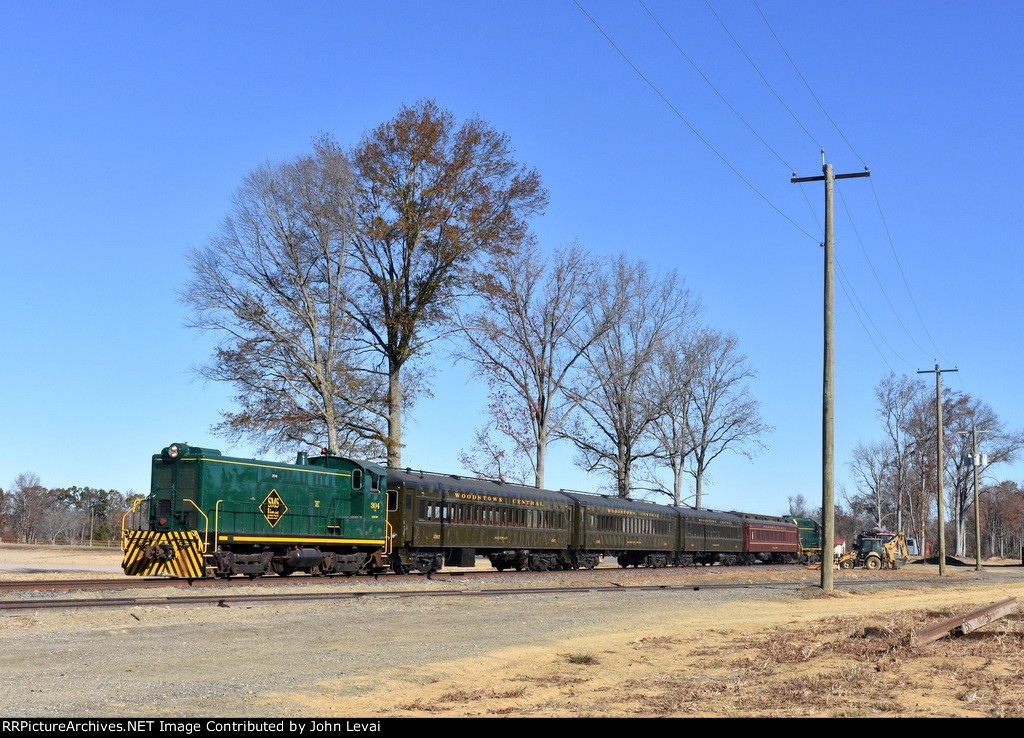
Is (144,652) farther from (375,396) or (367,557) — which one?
(375,396)

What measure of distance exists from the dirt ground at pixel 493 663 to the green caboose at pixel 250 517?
6223 millimetres

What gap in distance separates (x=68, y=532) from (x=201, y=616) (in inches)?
5203

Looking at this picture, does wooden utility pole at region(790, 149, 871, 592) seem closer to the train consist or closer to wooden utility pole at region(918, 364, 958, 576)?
the train consist

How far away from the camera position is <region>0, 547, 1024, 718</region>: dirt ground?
362 inches

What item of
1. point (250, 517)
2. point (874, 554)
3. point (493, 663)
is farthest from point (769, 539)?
point (493, 663)

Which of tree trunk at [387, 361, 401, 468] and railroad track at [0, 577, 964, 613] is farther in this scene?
tree trunk at [387, 361, 401, 468]

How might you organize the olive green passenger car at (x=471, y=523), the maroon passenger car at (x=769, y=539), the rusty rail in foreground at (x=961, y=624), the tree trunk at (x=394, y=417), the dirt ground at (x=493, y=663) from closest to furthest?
the dirt ground at (x=493, y=663)
the rusty rail in foreground at (x=961, y=624)
the olive green passenger car at (x=471, y=523)
the tree trunk at (x=394, y=417)
the maroon passenger car at (x=769, y=539)

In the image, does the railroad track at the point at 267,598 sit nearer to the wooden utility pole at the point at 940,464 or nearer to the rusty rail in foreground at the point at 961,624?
the rusty rail in foreground at the point at 961,624

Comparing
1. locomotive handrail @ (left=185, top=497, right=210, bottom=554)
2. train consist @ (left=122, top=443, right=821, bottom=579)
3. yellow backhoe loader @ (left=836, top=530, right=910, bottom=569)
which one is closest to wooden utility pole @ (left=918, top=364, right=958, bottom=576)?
yellow backhoe loader @ (left=836, top=530, right=910, bottom=569)

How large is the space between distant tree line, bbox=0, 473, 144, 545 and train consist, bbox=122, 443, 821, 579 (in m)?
93.5

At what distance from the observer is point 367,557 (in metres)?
29.9

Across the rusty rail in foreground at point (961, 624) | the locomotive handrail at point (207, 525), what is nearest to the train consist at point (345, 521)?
the locomotive handrail at point (207, 525)

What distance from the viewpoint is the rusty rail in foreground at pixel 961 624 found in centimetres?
1289

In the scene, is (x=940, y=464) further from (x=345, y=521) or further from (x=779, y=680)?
(x=779, y=680)
